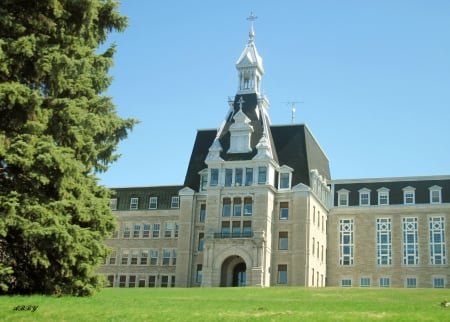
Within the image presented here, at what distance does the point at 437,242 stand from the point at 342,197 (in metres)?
10.9

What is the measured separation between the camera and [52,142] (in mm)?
24547

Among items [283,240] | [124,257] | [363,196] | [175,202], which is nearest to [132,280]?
[124,257]

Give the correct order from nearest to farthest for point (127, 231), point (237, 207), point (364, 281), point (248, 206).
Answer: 1. point (248, 206)
2. point (237, 207)
3. point (364, 281)
4. point (127, 231)

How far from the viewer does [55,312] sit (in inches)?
816

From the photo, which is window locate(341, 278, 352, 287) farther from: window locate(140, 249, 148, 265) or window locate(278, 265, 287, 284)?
window locate(140, 249, 148, 265)

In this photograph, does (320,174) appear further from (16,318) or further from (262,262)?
(16,318)

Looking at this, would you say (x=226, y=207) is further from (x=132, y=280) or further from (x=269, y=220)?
(x=132, y=280)

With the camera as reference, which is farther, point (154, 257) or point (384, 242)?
point (154, 257)

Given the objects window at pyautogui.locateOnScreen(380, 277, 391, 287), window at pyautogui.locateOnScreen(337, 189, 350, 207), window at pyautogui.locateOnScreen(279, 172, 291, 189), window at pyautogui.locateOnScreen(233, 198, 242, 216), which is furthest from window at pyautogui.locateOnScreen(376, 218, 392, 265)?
window at pyautogui.locateOnScreen(233, 198, 242, 216)

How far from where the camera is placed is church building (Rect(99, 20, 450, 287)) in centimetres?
6100

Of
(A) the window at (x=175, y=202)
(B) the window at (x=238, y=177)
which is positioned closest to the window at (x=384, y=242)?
(B) the window at (x=238, y=177)

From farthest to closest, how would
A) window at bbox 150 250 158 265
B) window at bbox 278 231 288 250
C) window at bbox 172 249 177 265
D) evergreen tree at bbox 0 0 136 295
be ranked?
window at bbox 150 250 158 265 < window at bbox 172 249 177 265 < window at bbox 278 231 288 250 < evergreen tree at bbox 0 0 136 295

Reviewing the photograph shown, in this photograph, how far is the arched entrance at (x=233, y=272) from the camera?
61.3m

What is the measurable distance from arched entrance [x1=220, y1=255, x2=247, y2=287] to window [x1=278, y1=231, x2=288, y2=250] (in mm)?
3907
